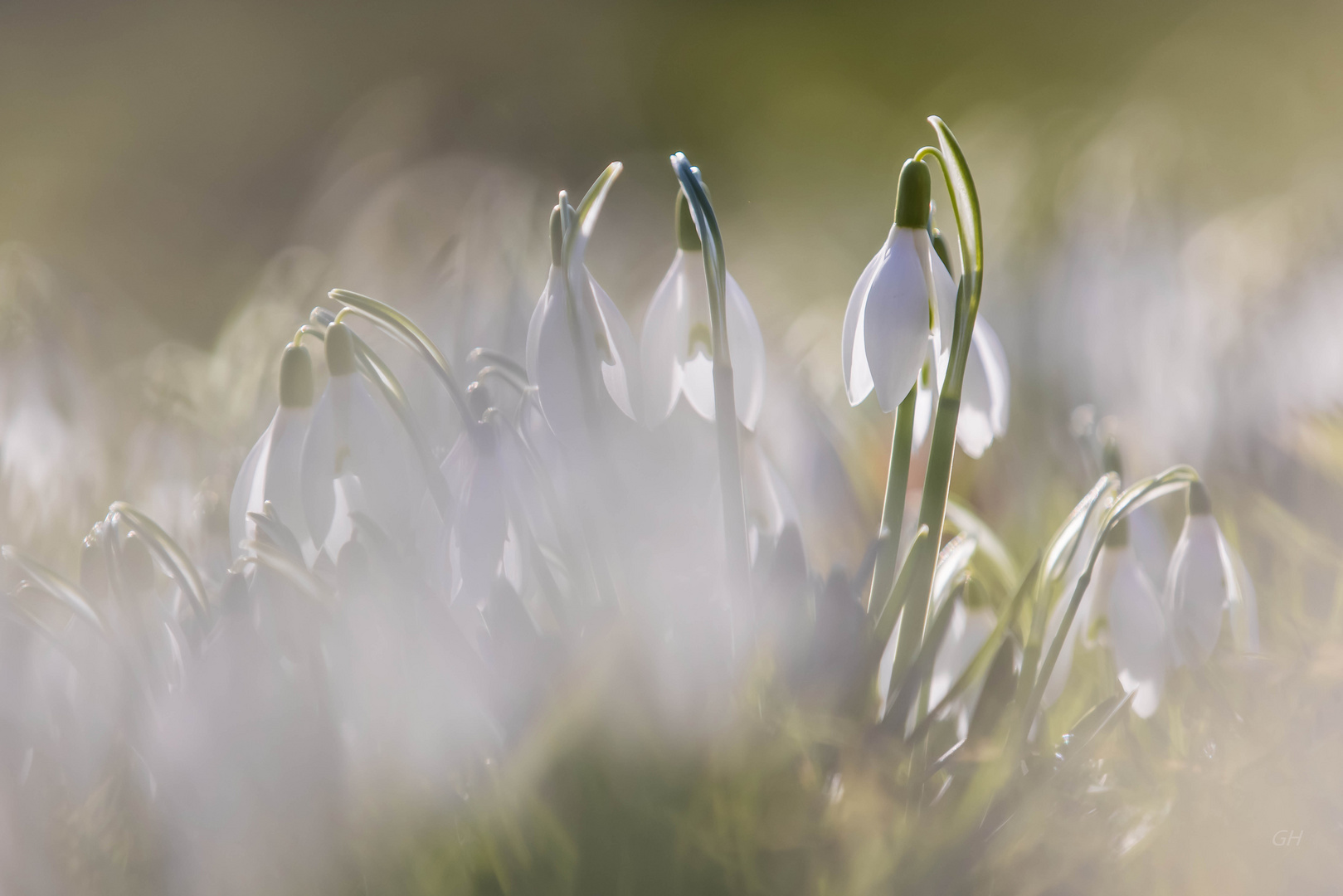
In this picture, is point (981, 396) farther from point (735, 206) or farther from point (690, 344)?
point (735, 206)

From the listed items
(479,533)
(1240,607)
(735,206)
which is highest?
(735,206)

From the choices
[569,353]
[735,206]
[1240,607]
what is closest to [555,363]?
[569,353]

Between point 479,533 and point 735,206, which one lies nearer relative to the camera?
point 479,533

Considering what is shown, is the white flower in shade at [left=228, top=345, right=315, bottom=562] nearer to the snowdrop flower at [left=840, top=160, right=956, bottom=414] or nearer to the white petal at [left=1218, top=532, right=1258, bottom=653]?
the snowdrop flower at [left=840, top=160, right=956, bottom=414]

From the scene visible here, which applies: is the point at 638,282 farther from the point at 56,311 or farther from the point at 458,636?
the point at 458,636

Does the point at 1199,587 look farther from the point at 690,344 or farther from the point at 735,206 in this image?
the point at 735,206

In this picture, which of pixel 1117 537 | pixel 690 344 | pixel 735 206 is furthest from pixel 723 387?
pixel 735 206

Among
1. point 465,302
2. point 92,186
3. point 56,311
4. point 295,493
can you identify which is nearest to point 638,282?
point 465,302

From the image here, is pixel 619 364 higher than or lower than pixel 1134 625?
higher
